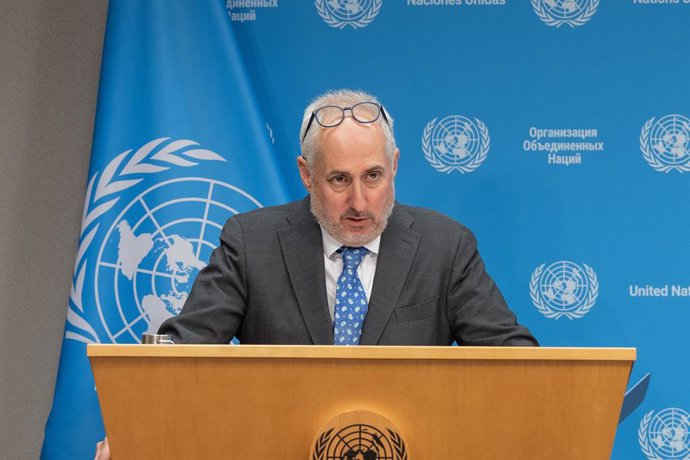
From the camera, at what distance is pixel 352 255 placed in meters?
2.50

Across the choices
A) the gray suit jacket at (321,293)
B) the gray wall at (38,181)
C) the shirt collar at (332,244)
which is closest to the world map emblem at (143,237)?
the gray wall at (38,181)

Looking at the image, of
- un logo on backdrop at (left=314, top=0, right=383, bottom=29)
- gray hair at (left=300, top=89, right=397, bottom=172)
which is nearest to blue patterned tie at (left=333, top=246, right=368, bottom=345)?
gray hair at (left=300, top=89, right=397, bottom=172)

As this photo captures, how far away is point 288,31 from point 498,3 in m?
0.88

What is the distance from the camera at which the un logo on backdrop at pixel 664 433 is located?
3.42m

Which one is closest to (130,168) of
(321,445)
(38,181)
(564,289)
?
(38,181)

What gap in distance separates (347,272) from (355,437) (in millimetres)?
978

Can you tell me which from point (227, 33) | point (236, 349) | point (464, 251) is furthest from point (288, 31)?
point (236, 349)

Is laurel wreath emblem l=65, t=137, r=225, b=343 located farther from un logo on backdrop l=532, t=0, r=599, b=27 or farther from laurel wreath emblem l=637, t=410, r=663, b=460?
laurel wreath emblem l=637, t=410, r=663, b=460

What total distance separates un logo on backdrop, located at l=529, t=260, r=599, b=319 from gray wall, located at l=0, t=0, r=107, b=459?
78.4 inches

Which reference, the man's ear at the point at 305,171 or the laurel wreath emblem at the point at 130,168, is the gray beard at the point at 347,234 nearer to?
the man's ear at the point at 305,171

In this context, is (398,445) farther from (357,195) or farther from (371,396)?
(357,195)

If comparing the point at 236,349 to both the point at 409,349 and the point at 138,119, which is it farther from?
the point at 138,119

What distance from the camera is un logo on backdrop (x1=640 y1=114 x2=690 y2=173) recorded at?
3496 millimetres

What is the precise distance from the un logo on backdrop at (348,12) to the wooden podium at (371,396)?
2.40 meters
